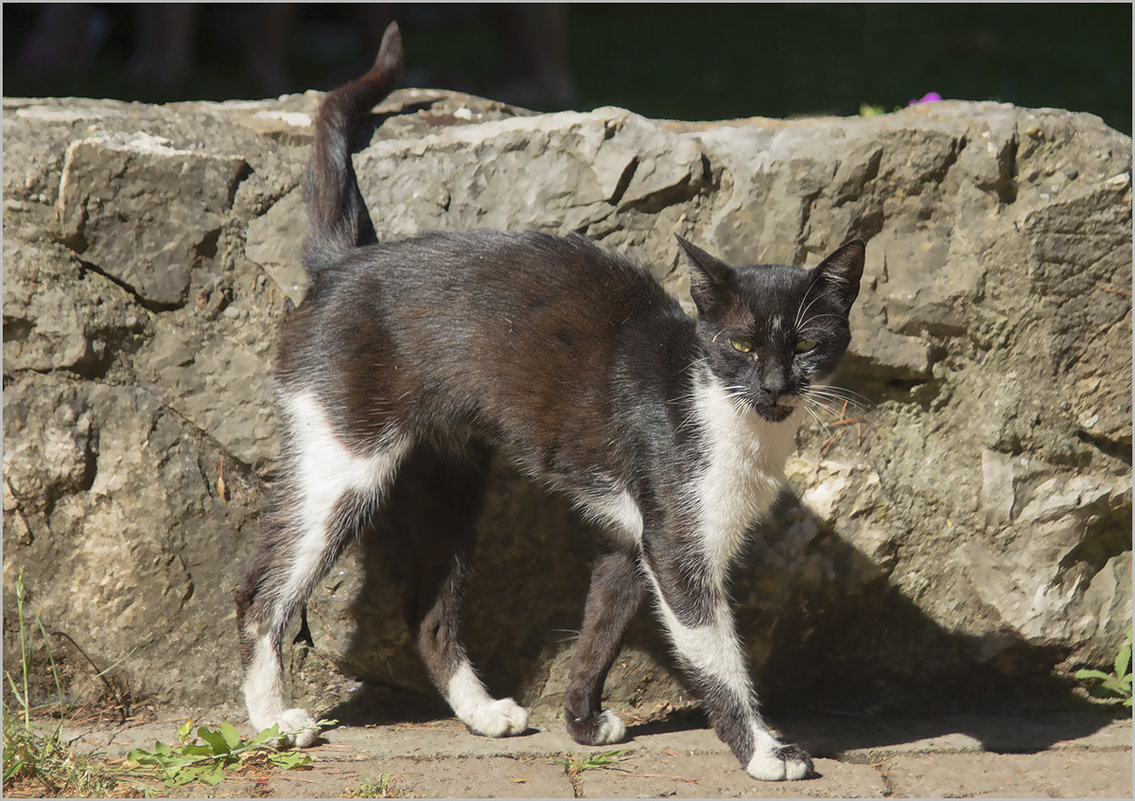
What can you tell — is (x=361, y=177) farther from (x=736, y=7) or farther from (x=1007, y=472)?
(x=736, y=7)

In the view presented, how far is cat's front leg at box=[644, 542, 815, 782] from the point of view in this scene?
299 cm

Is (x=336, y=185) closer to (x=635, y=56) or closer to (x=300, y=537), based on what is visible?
(x=300, y=537)

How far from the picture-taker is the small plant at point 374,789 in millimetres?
2816

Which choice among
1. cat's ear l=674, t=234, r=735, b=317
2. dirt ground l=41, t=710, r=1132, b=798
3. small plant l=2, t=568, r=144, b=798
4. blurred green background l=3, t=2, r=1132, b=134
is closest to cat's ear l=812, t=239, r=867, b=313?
cat's ear l=674, t=234, r=735, b=317

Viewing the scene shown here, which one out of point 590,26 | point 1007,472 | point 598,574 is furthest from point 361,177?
point 590,26

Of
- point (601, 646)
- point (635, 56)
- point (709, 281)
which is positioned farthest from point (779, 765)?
point (635, 56)

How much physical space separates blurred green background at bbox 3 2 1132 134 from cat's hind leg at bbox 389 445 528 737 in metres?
4.22

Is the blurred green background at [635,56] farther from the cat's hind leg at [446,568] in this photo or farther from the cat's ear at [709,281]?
the cat's ear at [709,281]

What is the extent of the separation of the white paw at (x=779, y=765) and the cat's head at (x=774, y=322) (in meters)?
0.91

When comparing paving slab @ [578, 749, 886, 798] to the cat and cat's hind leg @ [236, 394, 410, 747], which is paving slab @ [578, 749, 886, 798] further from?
cat's hind leg @ [236, 394, 410, 747]

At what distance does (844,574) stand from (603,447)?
0.99 m

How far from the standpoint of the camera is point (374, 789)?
111 inches

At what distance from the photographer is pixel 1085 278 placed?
3439 mm

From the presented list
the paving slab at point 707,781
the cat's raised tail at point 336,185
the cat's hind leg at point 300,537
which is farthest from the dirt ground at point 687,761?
the cat's raised tail at point 336,185
